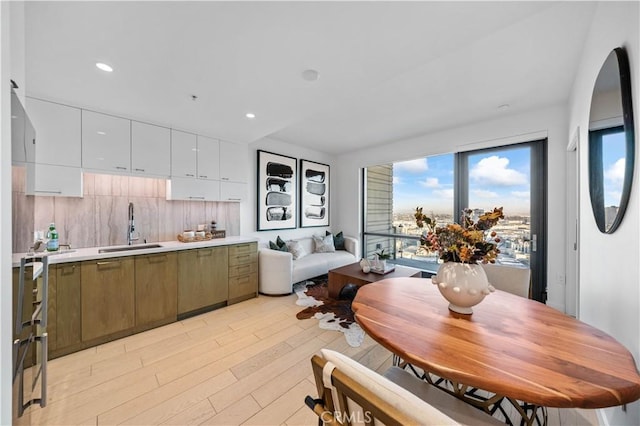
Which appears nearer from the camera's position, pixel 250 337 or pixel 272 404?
pixel 272 404

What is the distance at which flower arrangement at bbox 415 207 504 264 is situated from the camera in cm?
124

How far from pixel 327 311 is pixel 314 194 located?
2750 mm

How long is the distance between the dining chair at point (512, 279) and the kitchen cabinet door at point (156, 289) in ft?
10.7

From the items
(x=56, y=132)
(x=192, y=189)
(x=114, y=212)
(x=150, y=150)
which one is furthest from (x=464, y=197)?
(x=56, y=132)

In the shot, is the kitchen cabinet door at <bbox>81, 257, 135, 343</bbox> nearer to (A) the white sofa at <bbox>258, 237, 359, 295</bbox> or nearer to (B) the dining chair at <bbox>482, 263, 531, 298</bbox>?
(A) the white sofa at <bbox>258, 237, 359, 295</bbox>

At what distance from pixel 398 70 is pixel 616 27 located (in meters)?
1.18

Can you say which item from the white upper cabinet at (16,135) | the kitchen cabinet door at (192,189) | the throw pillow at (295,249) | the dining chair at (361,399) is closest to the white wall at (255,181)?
the throw pillow at (295,249)

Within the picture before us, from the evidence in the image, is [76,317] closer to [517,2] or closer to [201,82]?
[201,82]

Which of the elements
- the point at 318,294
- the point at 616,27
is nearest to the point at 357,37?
the point at 616,27

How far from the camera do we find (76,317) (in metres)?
2.15

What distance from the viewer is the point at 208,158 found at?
3.36 m

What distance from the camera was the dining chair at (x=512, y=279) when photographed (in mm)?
1811

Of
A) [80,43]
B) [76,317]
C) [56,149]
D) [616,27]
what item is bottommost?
[76,317]

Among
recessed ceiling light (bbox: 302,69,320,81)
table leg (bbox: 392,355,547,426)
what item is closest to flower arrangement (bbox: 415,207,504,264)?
table leg (bbox: 392,355,547,426)
